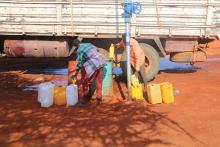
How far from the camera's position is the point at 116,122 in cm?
756

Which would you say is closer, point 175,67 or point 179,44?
point 179,44

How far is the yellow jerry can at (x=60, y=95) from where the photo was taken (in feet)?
29.6

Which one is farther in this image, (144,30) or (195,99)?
(144,30)

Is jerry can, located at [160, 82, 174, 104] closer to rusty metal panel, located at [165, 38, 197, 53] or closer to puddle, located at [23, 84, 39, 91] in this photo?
rusty metal panel, located at [165, 38, 197, 53]

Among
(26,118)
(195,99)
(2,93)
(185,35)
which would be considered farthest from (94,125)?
(185,35)

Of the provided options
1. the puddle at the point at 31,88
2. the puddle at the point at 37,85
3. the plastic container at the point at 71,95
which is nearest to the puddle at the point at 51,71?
the puddle at the point at 37,85

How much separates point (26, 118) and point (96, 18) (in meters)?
3.82

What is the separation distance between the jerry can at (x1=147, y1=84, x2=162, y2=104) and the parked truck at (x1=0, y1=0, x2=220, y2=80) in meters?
2.05

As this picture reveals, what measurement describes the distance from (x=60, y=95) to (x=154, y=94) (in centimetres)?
193

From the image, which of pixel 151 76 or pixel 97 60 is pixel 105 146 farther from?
pixel 151 76

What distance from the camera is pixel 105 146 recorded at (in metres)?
6.36

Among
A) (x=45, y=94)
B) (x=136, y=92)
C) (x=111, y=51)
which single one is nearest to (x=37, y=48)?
(x=111, y=51)

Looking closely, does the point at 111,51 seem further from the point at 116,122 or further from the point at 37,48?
the point at 116,122

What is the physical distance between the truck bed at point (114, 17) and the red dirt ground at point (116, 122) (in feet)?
4.81
